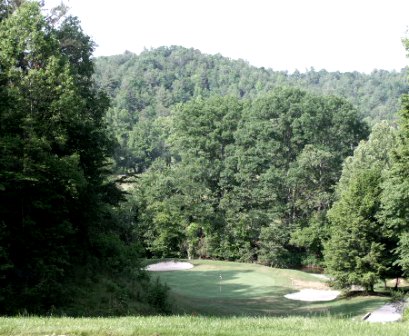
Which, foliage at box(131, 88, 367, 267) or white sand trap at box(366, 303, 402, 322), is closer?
white sand trap at box(366, 303, 402, 322)

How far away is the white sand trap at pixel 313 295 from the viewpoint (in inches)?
1265

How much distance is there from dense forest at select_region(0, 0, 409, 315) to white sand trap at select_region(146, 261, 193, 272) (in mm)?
2879

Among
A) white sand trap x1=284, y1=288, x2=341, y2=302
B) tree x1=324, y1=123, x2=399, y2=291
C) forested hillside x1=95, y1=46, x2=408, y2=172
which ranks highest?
forested hillside x1=95, y1=46, x2=408, y2=172

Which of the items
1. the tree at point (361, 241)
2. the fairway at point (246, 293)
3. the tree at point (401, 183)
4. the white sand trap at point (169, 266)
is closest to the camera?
the tree at point (401, 183)

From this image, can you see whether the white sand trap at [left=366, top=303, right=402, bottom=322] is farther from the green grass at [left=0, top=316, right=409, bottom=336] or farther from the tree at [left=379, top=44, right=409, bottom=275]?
the green grass at [left=0, top=316, right=409, bottom=336]

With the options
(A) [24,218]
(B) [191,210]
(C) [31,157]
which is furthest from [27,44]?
(B) [191,210]

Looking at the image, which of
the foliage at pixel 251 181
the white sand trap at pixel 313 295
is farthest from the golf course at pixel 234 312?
the foliage at pixel 251 181

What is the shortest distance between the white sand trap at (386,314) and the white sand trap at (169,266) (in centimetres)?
2106

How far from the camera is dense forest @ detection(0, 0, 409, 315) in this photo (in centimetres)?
1784

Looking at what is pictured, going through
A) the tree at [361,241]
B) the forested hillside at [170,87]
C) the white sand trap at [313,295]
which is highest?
the forested hillside at [170,87]

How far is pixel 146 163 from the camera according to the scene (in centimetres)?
9912

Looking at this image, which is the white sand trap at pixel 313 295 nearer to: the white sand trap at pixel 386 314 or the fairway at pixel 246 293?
the fairway at pixel 246 293

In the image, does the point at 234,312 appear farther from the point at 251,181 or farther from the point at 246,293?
the point at 251,181

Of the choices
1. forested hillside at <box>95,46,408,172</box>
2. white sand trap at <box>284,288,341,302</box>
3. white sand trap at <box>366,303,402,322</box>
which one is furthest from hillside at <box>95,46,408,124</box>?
white sand trap at <box>366,303,402,322</box>
